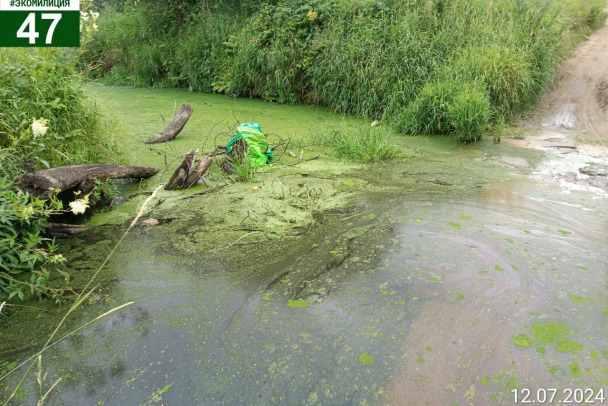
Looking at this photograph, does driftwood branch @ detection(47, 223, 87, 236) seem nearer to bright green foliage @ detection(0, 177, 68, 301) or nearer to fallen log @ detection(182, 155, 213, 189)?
bright green foliage @ detection(0, 177, 68, 301)

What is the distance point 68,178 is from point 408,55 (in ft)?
15.3

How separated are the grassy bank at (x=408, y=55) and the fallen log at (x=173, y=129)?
1087 millimetres

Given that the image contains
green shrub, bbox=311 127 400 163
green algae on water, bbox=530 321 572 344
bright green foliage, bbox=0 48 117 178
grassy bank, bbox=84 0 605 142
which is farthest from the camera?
grassy bank, bbox=84 0 605 142

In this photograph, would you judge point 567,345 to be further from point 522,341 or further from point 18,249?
point 18,249

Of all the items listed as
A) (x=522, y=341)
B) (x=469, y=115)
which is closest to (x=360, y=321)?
(x=522, y=341)

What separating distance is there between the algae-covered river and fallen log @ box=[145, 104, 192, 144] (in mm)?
1426

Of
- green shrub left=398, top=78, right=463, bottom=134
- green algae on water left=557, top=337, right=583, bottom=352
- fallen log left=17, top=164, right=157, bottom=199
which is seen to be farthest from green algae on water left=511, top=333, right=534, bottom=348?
green shrub left=398, top=78, right=463, bottom=134

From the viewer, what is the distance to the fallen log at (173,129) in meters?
5.18

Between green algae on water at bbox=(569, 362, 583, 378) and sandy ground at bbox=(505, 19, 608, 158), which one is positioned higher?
sandy ground at bbox=(505, 19, 608, 158)

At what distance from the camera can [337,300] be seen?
2.42m

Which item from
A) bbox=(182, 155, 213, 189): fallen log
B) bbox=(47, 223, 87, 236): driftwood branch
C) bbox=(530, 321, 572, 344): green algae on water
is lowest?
bbox=(47, 223, 87, 236): driftwood branch

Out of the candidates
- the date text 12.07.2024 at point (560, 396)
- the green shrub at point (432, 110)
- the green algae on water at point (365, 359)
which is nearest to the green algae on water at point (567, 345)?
the date text 12.07.2024 at point (560, 396)

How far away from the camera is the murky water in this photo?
186 cm

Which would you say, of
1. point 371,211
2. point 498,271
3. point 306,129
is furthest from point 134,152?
point 498,271
